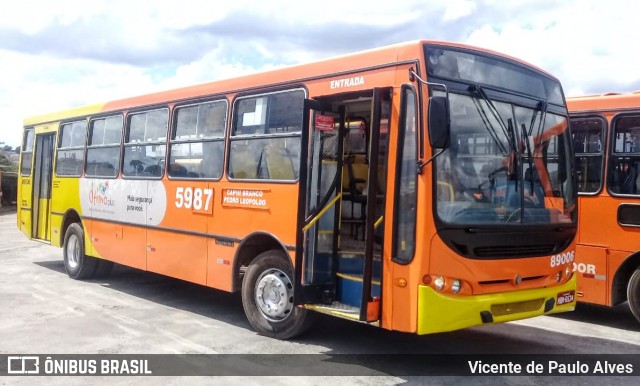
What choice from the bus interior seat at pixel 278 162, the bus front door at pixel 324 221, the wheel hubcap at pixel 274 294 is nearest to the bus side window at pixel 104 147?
the bus interior seat at pixel 278 162

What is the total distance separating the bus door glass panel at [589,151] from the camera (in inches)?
308

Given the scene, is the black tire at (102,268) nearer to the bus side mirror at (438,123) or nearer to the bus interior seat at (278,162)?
the bus interior seat at (278,162)

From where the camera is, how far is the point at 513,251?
550cm

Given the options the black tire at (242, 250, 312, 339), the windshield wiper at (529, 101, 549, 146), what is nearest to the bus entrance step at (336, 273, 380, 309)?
the black tire at (242, 250, 312, 339)

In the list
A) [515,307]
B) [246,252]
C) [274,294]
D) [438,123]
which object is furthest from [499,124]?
[246,252]

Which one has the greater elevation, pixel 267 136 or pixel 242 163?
pixel 267 136

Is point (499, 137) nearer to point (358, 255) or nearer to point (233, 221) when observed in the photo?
point (358, 255)

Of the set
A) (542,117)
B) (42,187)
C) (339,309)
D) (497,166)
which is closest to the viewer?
(497,166)

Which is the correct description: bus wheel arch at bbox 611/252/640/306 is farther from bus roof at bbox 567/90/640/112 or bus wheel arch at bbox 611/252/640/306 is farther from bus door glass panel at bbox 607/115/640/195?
bus roof at bbox 567/90/640/112

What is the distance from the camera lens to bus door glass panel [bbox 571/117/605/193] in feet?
25.6

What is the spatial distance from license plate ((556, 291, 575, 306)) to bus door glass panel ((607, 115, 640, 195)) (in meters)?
2.07

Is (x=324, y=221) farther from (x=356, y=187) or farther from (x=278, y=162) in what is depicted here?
(x=278, y=162)

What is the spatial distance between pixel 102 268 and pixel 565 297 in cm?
792

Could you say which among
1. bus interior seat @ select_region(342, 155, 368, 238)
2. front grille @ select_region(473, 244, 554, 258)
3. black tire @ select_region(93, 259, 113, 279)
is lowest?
black tire @ select_region(93, 259, 113, 279)
